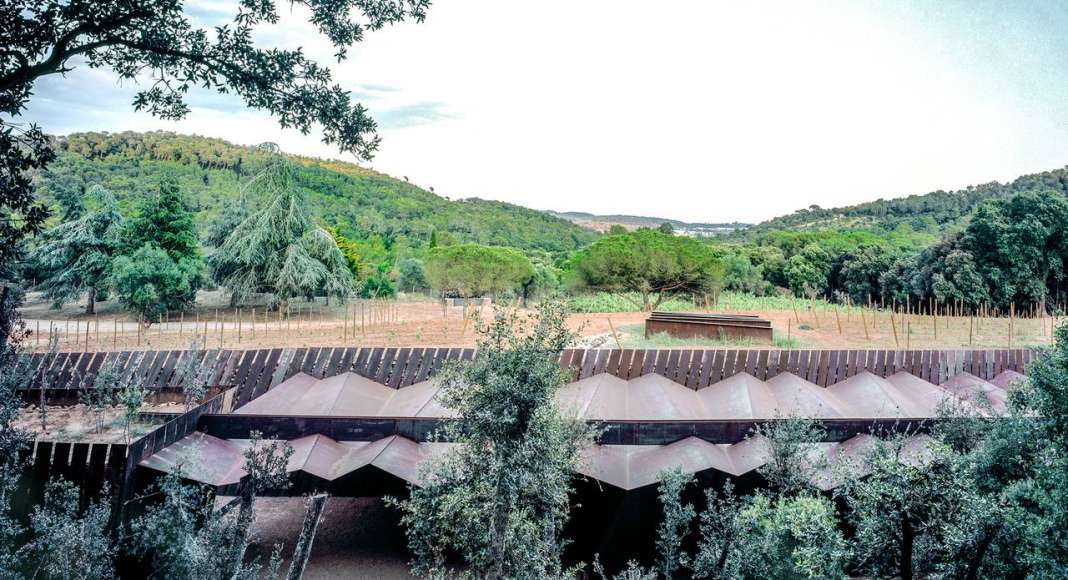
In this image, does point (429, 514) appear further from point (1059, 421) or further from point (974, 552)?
point (1059, 421)

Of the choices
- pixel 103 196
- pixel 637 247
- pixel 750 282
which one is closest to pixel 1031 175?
pixel 750 282

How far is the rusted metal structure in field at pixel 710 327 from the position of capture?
15320mm

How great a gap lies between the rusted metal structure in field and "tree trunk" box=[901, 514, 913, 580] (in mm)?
11287

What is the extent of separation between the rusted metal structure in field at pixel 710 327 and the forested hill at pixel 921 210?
29.5 m

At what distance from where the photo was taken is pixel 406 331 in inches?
734

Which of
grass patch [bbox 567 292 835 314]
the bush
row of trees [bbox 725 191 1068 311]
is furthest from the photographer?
grass patch [bbox 567 292 835 314]

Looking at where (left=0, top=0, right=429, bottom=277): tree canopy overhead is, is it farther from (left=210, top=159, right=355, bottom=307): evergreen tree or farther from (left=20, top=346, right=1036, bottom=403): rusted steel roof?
(left=210, top=159, right=355, bottom=307): evergreen tree

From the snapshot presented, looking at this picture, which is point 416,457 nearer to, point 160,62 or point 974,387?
point 160,62

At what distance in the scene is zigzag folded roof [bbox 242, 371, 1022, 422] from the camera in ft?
27.4

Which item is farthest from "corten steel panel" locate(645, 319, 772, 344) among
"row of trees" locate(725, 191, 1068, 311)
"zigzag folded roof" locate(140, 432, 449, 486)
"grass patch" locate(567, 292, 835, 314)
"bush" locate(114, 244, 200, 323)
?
"bush" locate(114, 244, 200, 323)

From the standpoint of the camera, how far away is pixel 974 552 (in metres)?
4.16

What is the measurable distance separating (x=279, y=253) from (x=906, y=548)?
23.1m

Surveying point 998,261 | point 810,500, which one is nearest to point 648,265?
point 998,261

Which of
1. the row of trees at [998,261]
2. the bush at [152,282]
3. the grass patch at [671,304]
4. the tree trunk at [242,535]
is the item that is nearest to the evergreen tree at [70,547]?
the tree trunk at [242,535]
